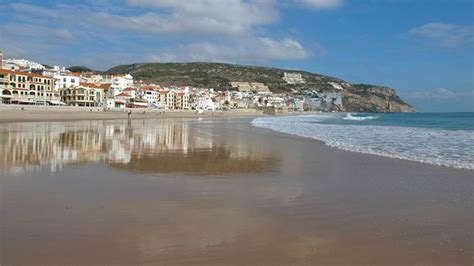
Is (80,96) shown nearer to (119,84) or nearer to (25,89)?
(25,89)

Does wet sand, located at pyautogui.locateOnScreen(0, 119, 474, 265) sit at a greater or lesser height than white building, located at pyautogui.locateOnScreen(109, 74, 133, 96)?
lesser

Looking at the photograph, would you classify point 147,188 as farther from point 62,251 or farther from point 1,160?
point 1,160

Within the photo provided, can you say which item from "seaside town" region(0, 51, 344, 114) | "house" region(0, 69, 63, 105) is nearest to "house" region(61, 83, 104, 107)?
"seaside town" region(0, 51, 344, 114)

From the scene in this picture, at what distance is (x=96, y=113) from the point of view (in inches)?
2156

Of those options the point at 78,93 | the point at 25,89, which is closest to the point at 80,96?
the point at 78,93

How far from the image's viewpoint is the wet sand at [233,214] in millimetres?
3977

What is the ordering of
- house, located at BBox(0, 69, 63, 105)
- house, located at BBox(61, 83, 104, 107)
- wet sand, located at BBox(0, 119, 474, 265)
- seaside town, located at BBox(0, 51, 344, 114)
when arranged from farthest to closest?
house, located at BBox(61, 83, 104, 107) < seaside town, located at BBox(0, 51, 344, 114) < house, located at BBox(0, 69, 63, 105) < wet sand, located at BBox(0, 119, 474, 265)

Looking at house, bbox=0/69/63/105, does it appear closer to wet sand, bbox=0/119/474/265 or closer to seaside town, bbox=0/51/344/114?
seaside town, bbox=0/51/344/114

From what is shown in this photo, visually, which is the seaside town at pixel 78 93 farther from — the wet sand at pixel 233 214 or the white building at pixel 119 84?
the wet sand at pixel 233 214

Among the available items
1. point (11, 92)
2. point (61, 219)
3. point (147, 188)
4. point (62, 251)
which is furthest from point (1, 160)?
point (11, 92)

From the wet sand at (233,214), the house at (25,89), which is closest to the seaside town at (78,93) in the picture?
the house at (25,89)

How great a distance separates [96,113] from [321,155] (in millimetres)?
47359

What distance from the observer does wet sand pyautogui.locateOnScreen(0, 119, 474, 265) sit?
3977 mm

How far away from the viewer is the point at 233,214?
5.51 meters
